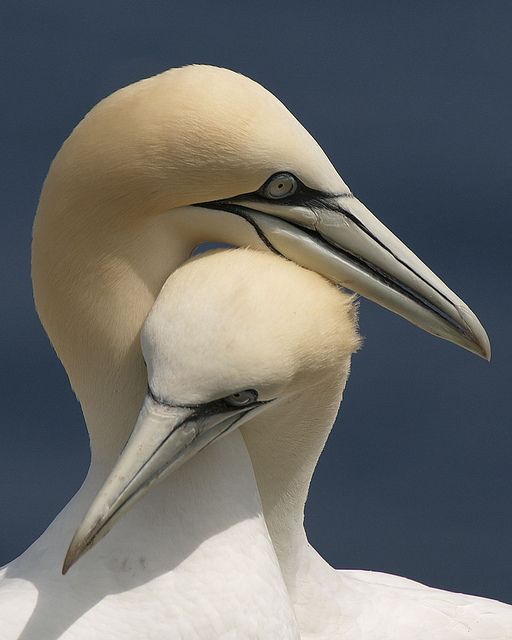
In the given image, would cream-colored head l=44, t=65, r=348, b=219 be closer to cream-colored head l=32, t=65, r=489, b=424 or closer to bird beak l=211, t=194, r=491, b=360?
cream-colored head l=32, t=65, r=489, b=424

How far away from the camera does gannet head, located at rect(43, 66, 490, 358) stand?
5.25m

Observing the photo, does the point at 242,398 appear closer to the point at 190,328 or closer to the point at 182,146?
the point at 190,328

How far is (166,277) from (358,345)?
52cm

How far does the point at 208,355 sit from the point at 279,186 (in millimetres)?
510

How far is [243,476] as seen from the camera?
18.7ft

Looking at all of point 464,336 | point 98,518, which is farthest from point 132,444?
point 464,336

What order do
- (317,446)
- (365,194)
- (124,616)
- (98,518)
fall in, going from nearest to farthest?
(98,518)
(124,616)
(317,446)
(365,194)

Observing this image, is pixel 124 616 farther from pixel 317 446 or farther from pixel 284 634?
pixel 317 446

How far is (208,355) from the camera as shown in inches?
202

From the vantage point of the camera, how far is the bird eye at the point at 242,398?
17.2 ft

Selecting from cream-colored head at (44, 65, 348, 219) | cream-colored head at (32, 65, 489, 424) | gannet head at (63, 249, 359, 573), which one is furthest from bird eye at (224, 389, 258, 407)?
cream-colored head at (44, 65, 348, 219)

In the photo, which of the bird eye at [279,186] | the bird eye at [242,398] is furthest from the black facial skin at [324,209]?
the bird eye at [242,398]

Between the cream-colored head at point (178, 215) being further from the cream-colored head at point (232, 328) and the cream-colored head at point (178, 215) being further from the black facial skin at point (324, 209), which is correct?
the cream-colored head at point (232, 328)

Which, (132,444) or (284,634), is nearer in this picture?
(132,444)
